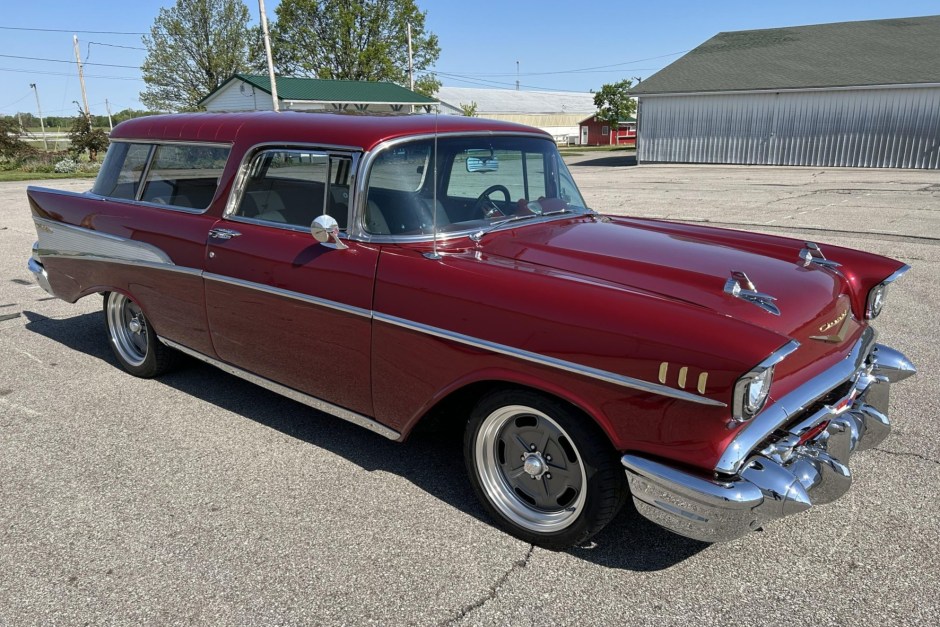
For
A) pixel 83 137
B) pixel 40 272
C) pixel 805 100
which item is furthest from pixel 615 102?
pixel 40 272

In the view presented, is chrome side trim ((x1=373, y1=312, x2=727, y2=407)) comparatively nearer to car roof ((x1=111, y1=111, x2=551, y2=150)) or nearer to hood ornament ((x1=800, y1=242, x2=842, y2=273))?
car roof ((x1=111, y1=111, x2=551, y2=150))

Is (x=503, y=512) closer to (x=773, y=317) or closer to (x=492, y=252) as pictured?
(x=492, y=252)

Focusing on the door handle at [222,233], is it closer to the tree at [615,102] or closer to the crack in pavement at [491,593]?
the crack in pavement at [491,593]

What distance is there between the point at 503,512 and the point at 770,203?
12.7 metres

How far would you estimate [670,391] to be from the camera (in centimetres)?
225

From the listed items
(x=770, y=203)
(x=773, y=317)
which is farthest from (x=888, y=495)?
(x=770, y=203)

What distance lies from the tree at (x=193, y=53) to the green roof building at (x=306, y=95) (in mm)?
18536

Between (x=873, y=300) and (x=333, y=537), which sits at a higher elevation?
(x=873, y=300)

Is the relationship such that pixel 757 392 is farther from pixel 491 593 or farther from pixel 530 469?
pixel 491 593

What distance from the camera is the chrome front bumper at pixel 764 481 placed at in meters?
2.23

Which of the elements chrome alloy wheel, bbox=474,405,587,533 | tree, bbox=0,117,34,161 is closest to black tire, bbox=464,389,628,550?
chrome alloy wheel, bbox=474,405,587,533

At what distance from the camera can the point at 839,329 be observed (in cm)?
287

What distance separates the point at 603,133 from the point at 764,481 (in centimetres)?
6279

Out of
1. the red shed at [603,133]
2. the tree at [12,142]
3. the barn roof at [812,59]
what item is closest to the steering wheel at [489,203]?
the barn roof at [812,59]
